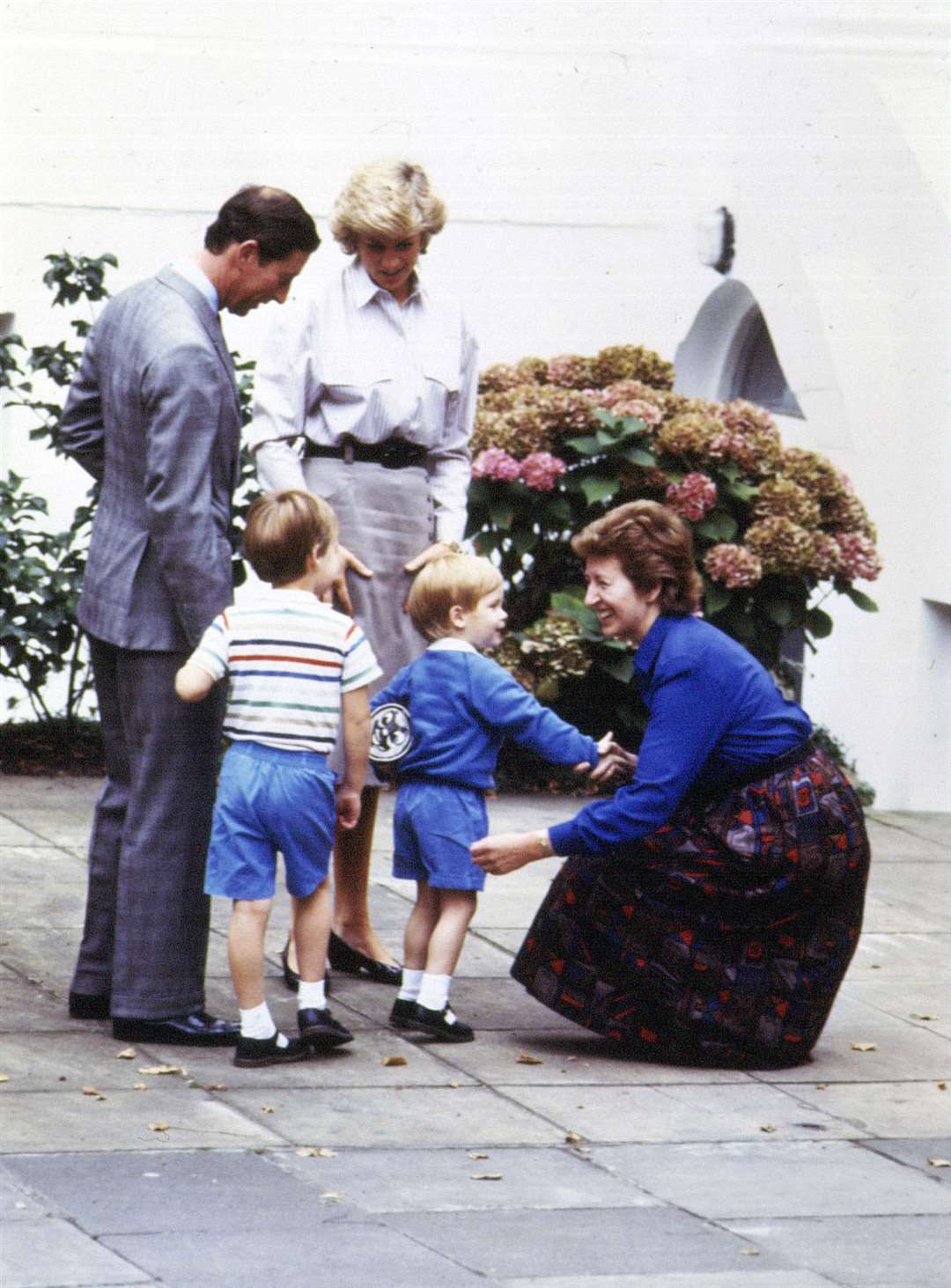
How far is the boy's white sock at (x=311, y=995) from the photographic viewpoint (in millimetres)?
5117

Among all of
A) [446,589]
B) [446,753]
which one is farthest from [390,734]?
[446,589]

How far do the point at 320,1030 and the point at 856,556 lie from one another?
4.32 m

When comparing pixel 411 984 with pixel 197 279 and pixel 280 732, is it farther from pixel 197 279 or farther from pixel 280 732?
pixel 197 279

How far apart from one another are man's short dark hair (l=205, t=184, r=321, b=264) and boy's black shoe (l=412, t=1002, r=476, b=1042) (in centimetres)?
171

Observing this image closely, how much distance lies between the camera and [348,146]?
982cm

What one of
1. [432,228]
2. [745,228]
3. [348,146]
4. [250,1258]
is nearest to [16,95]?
[348,146]

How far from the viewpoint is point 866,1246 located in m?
4.02

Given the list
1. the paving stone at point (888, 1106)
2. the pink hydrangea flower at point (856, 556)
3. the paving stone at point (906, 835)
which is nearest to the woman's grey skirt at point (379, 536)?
the paving stone at point (888, 1106)

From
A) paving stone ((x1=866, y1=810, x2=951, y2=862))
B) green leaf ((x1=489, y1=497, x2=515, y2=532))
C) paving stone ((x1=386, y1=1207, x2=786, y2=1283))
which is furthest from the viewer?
green leaf ((x1=489, y1=497, x2=515, y2=532))

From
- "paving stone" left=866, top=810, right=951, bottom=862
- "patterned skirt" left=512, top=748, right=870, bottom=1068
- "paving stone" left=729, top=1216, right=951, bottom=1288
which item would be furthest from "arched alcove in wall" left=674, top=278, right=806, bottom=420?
"paving stone" left=729, top=1216, right=951, bottom=1288

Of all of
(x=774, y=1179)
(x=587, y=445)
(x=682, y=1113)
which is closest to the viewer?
A: (x=774, y=1179)

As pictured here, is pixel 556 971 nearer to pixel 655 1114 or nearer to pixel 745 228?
pixel 655 1114

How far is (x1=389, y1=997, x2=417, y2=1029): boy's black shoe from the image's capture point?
17.6 ft

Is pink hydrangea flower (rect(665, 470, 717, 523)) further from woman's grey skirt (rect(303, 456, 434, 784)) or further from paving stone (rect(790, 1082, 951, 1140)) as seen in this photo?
paving stone (rect(790, 1082, 951, 1140))
